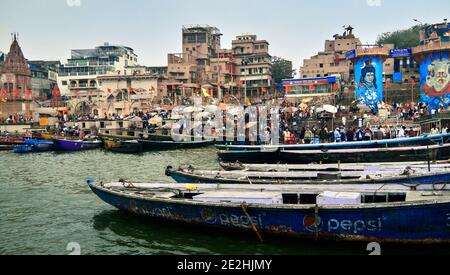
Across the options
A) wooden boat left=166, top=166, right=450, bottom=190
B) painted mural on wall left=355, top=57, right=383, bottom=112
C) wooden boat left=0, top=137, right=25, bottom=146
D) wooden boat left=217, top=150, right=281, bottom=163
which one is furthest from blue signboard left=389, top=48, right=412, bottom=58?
wooden boat left=0, top=137, right=25, bottom=146

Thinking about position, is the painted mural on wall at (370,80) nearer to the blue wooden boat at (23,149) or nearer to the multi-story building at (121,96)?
the multi-story building at (121,96)

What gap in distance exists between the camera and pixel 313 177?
623 inches

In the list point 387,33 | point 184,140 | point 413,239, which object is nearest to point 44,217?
point 413,239

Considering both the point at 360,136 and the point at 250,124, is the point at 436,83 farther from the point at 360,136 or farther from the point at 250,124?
the point at 250,124

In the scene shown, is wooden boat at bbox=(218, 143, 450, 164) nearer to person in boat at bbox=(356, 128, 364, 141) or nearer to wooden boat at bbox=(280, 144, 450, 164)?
wooden boat at bbox=(280, 144, 450, 164)

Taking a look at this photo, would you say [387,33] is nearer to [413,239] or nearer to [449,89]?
[449,89]

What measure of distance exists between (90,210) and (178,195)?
369 cm

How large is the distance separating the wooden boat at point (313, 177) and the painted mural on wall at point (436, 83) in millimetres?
27213

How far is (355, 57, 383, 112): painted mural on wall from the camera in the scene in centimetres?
4316

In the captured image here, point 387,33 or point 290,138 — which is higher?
point 387,33

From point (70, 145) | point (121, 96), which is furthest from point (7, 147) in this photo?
point (121, 96)

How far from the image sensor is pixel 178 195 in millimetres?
13023

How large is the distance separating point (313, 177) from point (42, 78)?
62.0 meters
